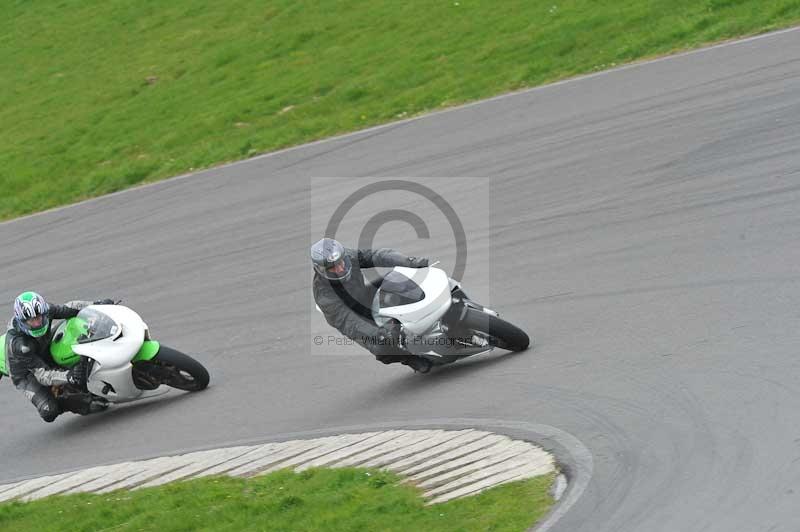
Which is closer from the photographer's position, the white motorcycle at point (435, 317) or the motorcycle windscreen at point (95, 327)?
the white motorcycle at point (435, 317)

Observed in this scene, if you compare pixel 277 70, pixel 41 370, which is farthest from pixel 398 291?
pixel 277 70

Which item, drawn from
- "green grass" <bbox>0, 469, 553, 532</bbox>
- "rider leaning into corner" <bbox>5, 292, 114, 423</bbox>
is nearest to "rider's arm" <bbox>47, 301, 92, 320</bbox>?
"rider leaning into corner" <bbox>5, 292, 114, 423</bbox>

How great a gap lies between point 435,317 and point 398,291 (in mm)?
414

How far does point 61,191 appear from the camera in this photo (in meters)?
20.7

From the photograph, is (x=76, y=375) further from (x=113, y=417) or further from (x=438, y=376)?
(x=438, y=376)

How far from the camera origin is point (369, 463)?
877cm

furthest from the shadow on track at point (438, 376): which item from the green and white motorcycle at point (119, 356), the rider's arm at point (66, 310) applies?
the rider's arm at point (66, 310)

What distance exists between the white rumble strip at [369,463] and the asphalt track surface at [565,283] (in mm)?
324

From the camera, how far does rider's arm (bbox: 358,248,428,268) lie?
10.2 metres

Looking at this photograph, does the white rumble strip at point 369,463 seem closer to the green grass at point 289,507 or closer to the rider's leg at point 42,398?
the green grass at point 289,507

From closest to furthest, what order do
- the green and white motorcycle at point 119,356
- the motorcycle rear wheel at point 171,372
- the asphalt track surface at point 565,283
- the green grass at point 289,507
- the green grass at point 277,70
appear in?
the green grass at point 289,507 < the asphalt track surface at point 565,283 < the green and white motorcycle at point 119,356 < the motorcycle rear wheel at point 171,372 < the green grass at point 277,70

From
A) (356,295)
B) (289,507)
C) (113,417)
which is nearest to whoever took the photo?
(289,507)

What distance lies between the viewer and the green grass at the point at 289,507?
7.26 metres

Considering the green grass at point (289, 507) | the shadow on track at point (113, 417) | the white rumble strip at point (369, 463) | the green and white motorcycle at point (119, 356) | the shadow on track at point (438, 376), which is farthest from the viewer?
the shadow on track at point (113, 417)
